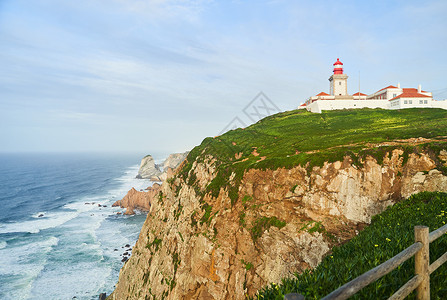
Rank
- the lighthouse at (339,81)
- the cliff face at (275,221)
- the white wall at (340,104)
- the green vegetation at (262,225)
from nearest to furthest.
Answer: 1. the cliff face at (275,221)
2. the green vegetation at (262,225)
3. the white wall at (340,104)
4. the lighthouse at (339,81)

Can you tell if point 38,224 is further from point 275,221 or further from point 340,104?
point 340,104

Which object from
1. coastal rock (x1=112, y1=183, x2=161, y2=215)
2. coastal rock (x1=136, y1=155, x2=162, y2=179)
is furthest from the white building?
coastal rock (x1=136, y1=155, x2=162, y2=179)

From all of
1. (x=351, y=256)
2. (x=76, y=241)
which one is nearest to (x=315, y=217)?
(x=351, y=256)

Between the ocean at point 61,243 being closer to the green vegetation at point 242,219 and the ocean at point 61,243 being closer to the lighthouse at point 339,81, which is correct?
the green vegetation at point 242,219

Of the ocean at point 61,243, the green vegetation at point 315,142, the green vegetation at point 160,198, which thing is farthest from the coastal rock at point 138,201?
the green vegetation at point 315,142

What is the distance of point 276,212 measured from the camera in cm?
2183

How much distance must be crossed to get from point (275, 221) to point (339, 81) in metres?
53.4

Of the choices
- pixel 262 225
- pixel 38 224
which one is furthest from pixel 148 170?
pixel 262 225

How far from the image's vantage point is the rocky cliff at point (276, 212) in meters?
19.1

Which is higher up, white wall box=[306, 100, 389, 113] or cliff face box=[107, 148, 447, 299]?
white wall box=[306, 100, 389, 113]

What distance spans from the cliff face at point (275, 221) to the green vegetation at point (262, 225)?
8 cm

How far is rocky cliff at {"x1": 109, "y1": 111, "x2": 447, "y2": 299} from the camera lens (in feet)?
62.6

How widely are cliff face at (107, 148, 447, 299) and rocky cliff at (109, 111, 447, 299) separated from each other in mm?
74

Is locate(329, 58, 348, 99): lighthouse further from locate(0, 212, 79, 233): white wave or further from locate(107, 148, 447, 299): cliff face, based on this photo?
locate(0, 212, 79, 233): white wave
